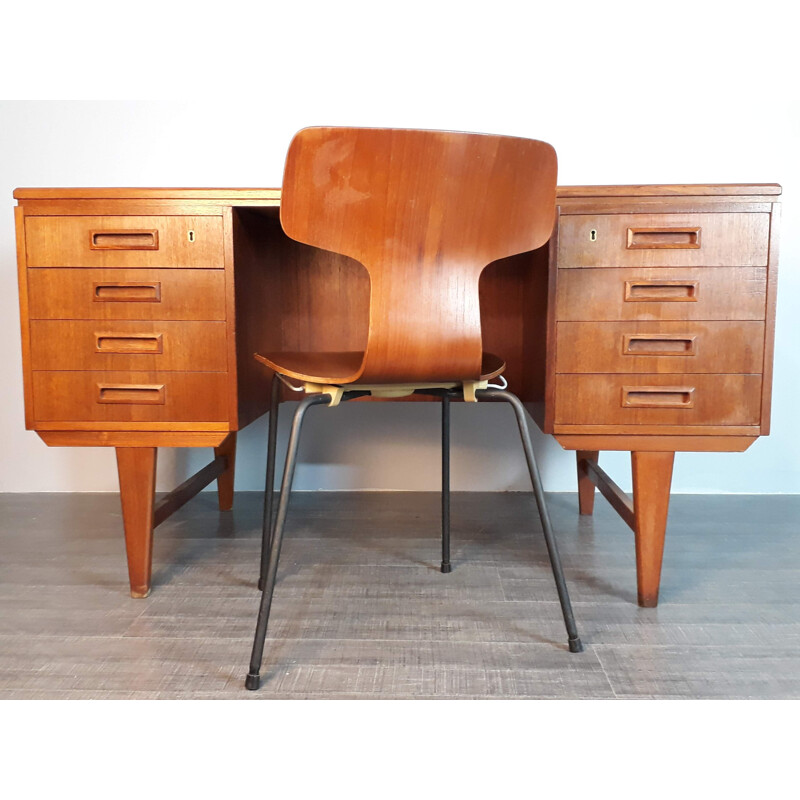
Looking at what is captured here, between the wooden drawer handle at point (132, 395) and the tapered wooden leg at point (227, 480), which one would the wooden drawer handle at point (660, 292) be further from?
the tapered wooden leg at point (227, 480)

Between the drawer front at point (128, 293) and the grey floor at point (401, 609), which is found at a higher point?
the drawer front at point (128, 293)

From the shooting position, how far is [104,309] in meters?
1.53

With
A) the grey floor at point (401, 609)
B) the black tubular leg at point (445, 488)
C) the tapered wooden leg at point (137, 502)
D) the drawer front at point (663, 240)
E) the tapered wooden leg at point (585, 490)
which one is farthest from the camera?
the tapered wooden leg at point (585, 490)

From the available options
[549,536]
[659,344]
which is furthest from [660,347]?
[549,536]

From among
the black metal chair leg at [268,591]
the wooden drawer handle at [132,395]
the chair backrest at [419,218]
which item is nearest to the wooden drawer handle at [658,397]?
the chair backrest at [419,218]

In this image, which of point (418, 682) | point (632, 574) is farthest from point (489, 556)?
point (418, 682)

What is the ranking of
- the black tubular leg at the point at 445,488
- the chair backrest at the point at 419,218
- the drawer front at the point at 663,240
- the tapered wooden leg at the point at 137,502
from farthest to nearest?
the black tubular leg at the point at 445,488, the tapered wooden leg at the point at 137,502, the drawer front at the point at 663,240, the chair backrest at the point at 419,218

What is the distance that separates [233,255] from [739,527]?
155cm

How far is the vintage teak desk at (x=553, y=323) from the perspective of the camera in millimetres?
1466

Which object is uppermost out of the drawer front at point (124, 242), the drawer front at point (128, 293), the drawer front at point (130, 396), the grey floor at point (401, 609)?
the drawer front at point (124, 242)

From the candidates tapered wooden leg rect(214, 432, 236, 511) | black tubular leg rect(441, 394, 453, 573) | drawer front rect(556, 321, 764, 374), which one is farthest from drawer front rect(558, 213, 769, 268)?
tapered wooden leg rect(214, 432, 236, 511)

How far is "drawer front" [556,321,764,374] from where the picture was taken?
4.87 ft

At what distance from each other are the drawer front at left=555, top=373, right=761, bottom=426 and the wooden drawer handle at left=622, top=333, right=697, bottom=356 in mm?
46

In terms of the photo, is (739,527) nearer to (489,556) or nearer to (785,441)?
(785,441)
